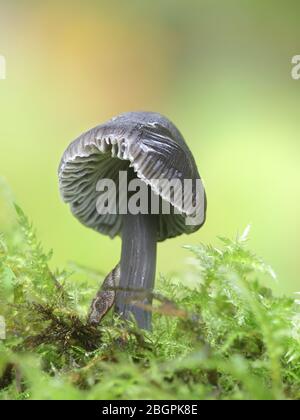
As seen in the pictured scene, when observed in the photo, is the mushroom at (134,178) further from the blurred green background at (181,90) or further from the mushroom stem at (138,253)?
the blurred green background at (181,90)

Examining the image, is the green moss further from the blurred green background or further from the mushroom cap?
the blurred green background

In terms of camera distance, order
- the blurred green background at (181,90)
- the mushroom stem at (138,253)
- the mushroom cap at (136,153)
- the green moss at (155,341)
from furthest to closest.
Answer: the blurred green background at (181,90) < the mushroom stem at (138,253) < the mushroom cap at (136,153) < the green moss at (155,341)

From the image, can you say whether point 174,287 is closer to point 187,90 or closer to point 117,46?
point 187,90

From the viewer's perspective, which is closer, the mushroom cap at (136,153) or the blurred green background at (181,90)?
the mushroom cap at (136,153)

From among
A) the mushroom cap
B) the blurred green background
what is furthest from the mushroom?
the blurred green background

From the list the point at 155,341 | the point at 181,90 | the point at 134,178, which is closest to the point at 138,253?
the point at 134,178

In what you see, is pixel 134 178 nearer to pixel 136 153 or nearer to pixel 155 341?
pixel 136 153

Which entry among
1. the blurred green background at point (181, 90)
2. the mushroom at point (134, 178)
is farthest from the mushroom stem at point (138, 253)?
the blurred green background at point (181, 90)
